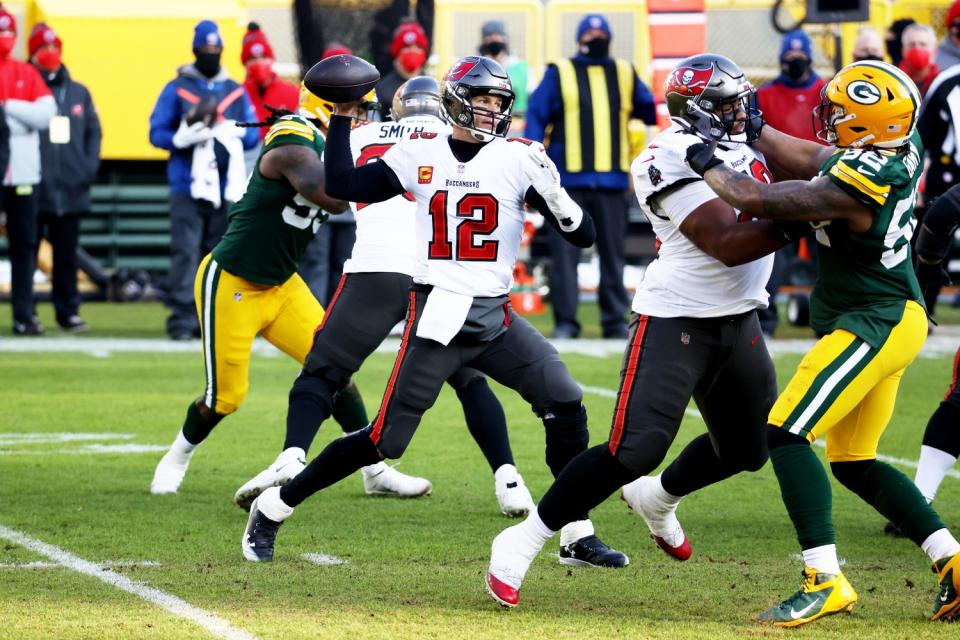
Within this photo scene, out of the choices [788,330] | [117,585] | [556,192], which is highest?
[556,192]

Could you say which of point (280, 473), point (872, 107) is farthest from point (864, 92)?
point (280, 473)

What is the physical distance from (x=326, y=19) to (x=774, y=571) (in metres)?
11.8

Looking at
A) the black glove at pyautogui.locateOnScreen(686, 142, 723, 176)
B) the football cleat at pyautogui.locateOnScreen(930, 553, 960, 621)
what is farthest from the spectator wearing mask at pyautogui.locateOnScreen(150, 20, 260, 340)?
the football cleat at pyautogui.locateOnScreen(930, 553, 960, 621)

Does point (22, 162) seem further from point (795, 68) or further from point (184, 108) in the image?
point (795, 68)

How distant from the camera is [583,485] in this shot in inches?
196

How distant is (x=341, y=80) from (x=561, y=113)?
23.3 ft

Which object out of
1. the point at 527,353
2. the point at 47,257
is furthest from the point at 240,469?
the point at 47,257

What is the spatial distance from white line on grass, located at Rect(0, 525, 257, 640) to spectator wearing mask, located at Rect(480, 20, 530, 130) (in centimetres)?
726

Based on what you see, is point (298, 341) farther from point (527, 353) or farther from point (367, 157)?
point (527, 353)

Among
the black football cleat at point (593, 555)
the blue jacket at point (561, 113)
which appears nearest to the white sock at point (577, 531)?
the black football cleat at point (593, 555)

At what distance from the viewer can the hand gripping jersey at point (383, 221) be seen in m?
6.44

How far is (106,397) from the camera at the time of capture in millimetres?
9742

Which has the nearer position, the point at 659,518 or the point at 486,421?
the point at 659,518

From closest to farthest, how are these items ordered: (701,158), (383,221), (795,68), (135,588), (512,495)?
(701,158) < (135,588) < (512,495) < (383,221) < (795,68)
